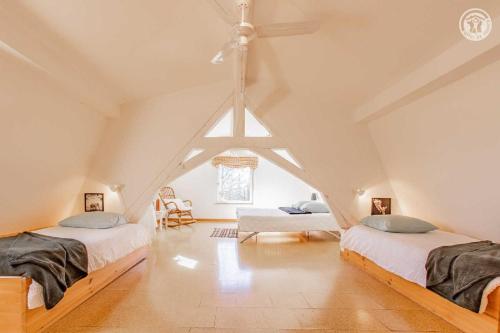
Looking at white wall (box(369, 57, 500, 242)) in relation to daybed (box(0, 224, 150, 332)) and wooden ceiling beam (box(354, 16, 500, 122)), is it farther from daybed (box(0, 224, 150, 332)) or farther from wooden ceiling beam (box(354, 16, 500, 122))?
daybed (box(0, 224, 150, 332))

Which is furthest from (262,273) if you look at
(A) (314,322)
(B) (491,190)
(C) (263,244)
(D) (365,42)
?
(D) (365,42)

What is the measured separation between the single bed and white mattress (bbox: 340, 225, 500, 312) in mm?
1497

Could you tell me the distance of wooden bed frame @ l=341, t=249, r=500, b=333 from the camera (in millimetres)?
2014

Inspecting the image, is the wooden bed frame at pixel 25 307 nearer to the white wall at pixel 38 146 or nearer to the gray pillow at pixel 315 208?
the white wall at pixel 38 146

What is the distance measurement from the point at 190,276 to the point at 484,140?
3449 millimetres

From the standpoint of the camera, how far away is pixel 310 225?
17.9 ft

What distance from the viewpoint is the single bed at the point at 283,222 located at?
5.29 metres

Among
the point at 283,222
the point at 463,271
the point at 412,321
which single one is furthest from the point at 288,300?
the point at 283,222

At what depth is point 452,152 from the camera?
2.95 meters

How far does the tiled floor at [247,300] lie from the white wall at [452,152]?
1.31 meters

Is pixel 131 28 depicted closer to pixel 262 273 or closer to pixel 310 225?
pixel 262 273

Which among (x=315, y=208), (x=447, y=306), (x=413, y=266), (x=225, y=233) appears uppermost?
(x=315, y=208)

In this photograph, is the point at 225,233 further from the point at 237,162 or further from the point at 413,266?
the point at 413,266

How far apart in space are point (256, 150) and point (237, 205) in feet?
12.2
